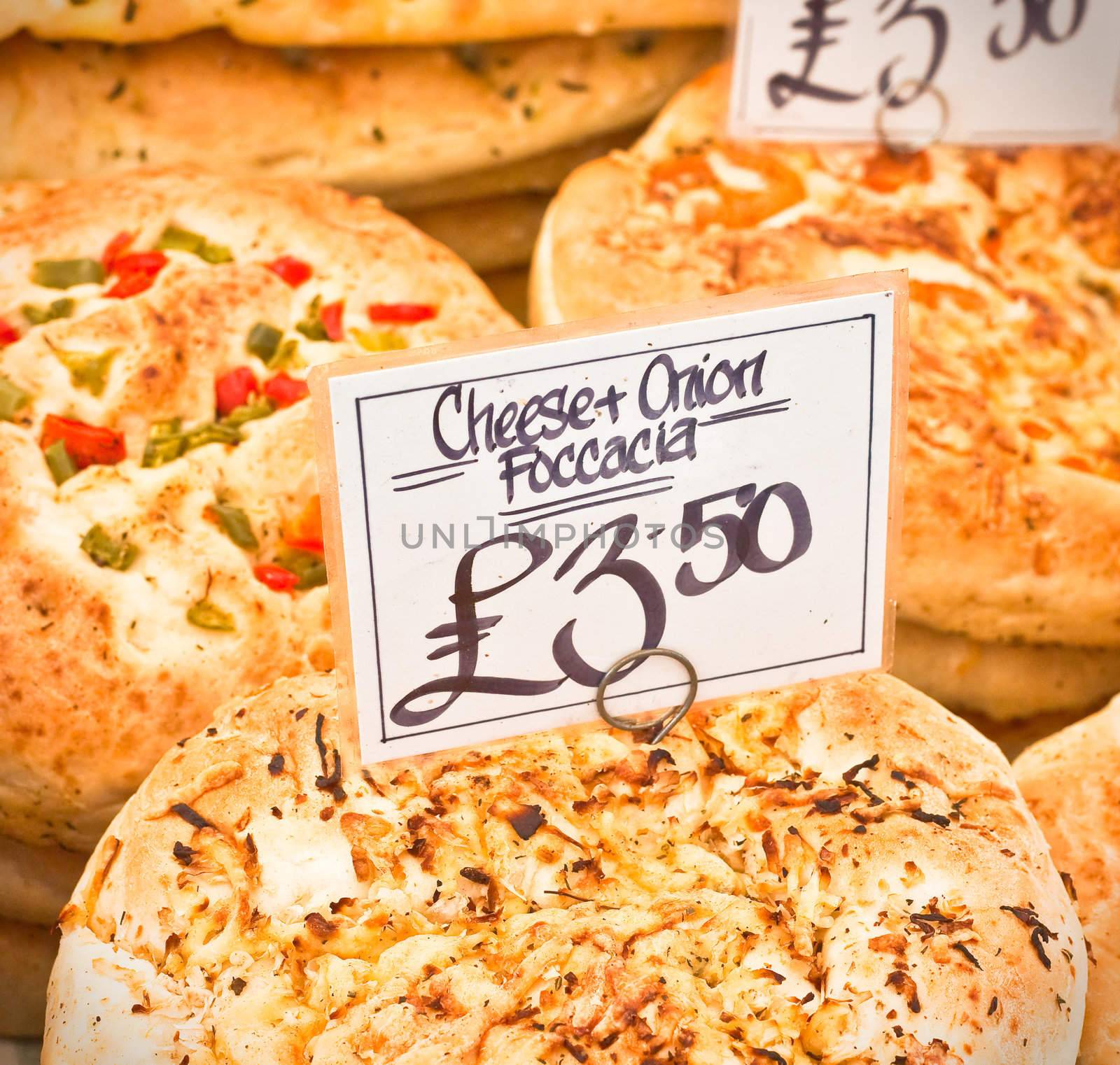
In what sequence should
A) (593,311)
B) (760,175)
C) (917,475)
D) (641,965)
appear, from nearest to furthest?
(641,965) < (917,475) < (593,311) < (760,175)

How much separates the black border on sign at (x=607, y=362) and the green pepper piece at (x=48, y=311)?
34.9 inches

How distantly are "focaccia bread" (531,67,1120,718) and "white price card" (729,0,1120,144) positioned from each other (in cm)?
5

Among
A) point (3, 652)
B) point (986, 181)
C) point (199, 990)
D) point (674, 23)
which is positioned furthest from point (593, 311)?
point (199, 990)

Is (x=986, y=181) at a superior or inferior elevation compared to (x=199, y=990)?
superior

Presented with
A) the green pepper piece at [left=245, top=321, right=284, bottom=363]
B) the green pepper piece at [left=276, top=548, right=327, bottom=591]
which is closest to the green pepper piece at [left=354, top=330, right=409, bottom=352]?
the green pepper piece at [left=245, top=321, right=284, bottom=363]

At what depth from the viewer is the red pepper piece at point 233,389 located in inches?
73.0

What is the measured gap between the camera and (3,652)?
1.58 meters

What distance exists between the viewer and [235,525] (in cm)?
173

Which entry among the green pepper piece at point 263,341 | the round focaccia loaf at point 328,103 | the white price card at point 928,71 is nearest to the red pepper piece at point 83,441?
the green pepper piece at point 263,341

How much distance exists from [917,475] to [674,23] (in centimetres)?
109

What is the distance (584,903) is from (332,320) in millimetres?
1041

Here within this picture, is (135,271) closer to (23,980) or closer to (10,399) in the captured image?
(10,399)

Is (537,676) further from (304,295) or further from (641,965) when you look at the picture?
(304,295)

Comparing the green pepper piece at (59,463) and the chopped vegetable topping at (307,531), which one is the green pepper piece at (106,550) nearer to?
the green pepper piece at (59,463)
